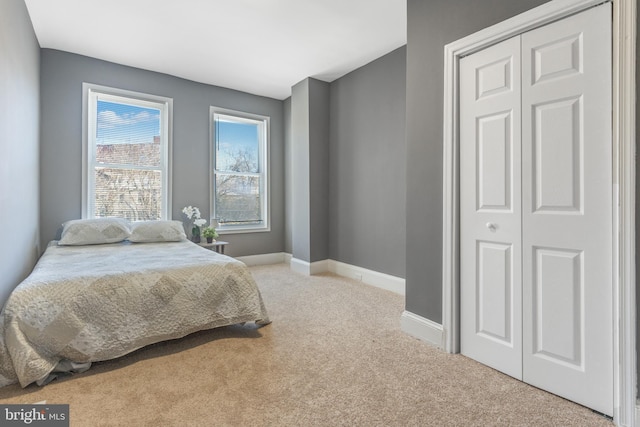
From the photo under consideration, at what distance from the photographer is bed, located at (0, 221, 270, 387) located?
1.68m

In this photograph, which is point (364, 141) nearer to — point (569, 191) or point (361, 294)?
point (361, 294)

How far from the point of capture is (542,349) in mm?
1693

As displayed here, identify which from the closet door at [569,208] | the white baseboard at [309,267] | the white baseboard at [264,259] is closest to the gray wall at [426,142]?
the closet door at [569,208]

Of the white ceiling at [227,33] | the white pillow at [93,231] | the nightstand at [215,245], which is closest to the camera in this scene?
the white ceiling at [227,33]

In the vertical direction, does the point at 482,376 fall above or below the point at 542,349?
below

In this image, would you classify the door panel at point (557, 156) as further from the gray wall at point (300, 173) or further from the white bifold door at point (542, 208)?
the gray wall at point (300, 173)

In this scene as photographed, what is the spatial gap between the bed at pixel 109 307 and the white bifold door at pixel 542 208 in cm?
165

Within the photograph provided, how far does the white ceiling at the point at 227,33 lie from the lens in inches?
108

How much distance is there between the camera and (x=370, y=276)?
12.7 ft

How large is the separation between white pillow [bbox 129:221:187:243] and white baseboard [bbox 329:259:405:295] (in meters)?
2.02

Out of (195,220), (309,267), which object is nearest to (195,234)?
(195,220)

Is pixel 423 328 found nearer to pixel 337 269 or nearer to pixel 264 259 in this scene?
pixel 337 269

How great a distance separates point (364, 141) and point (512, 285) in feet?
→ 8.53

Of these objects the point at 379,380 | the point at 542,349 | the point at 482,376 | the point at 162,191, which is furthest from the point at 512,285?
the point at 162,191
